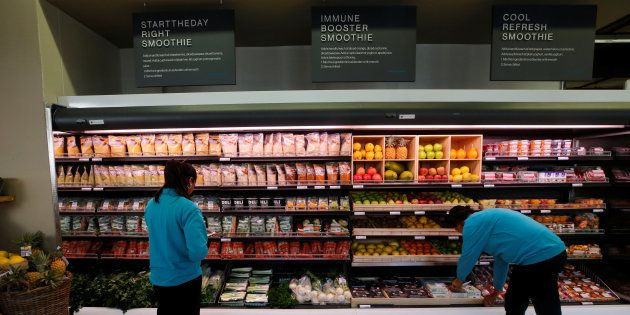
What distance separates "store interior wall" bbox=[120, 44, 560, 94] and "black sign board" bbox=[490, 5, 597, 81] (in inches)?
38.5

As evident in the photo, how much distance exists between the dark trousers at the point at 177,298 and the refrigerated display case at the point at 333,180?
1136 mm

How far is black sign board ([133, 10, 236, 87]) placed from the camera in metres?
3.30

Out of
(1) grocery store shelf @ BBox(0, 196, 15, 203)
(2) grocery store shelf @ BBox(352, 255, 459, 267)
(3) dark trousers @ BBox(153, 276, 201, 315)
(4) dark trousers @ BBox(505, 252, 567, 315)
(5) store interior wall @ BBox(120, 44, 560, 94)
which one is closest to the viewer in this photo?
(3) dark trousers @ BBox(153, 276, 201, 315)

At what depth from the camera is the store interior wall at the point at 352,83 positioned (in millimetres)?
4301

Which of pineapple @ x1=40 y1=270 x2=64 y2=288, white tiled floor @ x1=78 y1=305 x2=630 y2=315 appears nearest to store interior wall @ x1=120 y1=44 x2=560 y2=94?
pineapple @ x1=40 y1=270 x2=64 y2=288

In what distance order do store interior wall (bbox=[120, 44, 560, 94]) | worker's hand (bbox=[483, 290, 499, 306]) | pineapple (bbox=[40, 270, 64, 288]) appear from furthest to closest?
store interior wall (bbox=[120, 44, 560, 94]), worker's hand (bbox=[483, 290, 499, 306]), pineapple (bbox=[40, 270, 64, 288])

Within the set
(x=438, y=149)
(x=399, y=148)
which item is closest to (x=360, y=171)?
(x=399, y=148)

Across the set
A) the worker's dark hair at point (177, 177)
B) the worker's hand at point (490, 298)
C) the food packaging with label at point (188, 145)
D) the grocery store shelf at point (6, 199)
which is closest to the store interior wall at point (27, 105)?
Answer: the grocery store shelf at point (6, 199)

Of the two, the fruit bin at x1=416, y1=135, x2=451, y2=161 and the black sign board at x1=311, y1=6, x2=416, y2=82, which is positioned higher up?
the black sign board at x1=311, y1=6, x2=416, y2=82

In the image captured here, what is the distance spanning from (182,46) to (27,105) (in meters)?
1.80

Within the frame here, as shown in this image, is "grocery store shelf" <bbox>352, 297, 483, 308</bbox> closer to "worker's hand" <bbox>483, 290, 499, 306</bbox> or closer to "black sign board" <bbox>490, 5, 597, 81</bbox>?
"worker's hand" <bbox>483, 290, 499, 306</bbox>

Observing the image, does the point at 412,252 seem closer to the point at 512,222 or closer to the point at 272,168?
the point at 512,222

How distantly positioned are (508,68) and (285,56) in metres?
2.88

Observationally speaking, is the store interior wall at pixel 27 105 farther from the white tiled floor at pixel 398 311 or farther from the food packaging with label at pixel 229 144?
the food packaging with label at pixel 229 144
